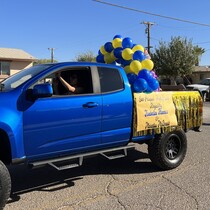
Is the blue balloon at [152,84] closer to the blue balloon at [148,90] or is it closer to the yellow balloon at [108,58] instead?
the blue balloon at [148,90]

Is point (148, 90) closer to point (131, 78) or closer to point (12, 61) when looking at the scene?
point (131, 78)

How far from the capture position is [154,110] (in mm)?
6043

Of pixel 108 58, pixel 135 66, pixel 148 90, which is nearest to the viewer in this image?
pixel 148 90

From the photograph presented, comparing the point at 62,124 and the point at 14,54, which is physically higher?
the point at 14,54

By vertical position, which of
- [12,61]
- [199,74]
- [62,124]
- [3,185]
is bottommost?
[3,185]

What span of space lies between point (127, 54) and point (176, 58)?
1391 inches

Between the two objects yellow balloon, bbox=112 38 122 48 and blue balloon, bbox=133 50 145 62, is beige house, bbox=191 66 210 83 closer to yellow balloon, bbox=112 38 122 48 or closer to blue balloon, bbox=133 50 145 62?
yellow balloon, bbox=112 38 122 48

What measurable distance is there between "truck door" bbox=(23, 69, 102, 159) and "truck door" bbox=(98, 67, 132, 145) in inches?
5.6

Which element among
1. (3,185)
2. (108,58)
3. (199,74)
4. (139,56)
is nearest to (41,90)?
(3,185)

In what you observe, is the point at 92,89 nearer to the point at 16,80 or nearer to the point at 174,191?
the point at 16,80

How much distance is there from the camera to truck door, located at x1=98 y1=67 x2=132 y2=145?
17.7ft

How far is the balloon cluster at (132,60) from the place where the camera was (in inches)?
243

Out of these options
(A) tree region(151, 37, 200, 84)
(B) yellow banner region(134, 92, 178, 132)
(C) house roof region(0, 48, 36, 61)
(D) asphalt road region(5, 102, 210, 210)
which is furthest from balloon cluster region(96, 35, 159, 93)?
(A) tree region(151, 37, 200, 84)

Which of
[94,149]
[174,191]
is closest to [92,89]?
[94,149]
